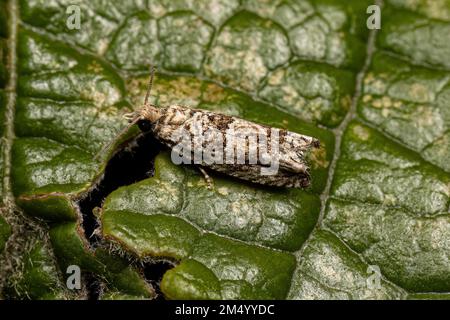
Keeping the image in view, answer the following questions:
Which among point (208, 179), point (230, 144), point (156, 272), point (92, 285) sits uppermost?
point (230, 144)

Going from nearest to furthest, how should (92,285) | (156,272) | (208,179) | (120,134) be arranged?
(156,272) < (92,285) < (208,179) < (120,134)

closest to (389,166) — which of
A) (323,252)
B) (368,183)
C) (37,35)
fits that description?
(368,183)

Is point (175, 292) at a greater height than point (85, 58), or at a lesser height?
lesser

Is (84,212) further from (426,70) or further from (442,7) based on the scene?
(442,7)

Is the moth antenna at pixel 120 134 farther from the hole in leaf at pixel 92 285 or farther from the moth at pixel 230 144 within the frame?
the hole in leaf at pixel 92 285

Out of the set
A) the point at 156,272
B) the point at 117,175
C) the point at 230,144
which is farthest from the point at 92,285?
the point at 230,144

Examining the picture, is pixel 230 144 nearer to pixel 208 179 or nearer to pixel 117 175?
pixel 208 179
